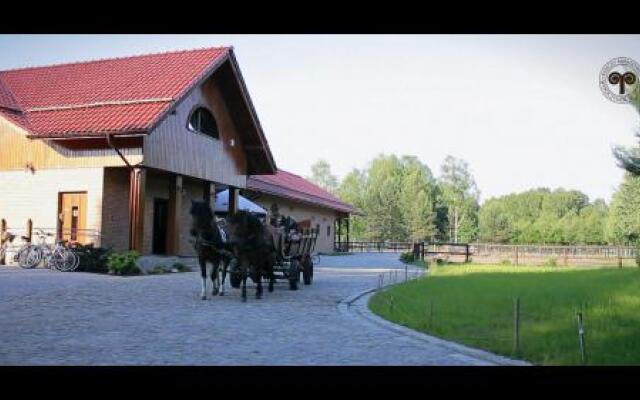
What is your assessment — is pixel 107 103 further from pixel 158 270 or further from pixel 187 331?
pixel 187 331

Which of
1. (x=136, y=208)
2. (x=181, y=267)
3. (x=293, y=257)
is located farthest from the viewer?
(x=181, y=267)

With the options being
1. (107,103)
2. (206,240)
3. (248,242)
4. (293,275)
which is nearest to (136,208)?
(107,103)

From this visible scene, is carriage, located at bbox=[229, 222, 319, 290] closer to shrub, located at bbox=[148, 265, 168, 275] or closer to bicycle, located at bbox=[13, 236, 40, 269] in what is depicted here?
shrub, located at bbox=[148, 265, 168, 275]

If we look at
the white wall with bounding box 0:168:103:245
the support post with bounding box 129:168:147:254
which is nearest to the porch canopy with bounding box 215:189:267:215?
the support post with bounding box 129:168:147:254

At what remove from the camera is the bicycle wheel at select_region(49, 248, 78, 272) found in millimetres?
15016

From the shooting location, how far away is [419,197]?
21375mm

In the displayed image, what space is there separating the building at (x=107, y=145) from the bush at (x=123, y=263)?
1.42m

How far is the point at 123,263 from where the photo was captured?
1488 centimetres

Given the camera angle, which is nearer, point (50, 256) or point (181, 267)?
point (50, 256)

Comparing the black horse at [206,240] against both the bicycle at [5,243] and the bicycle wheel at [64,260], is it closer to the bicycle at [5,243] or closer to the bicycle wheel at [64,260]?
the bicycle wheel at [64,260]

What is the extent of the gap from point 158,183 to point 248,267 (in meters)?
9.47

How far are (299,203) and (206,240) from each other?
21484mm

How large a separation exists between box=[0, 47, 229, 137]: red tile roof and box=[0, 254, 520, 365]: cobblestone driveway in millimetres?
6173
